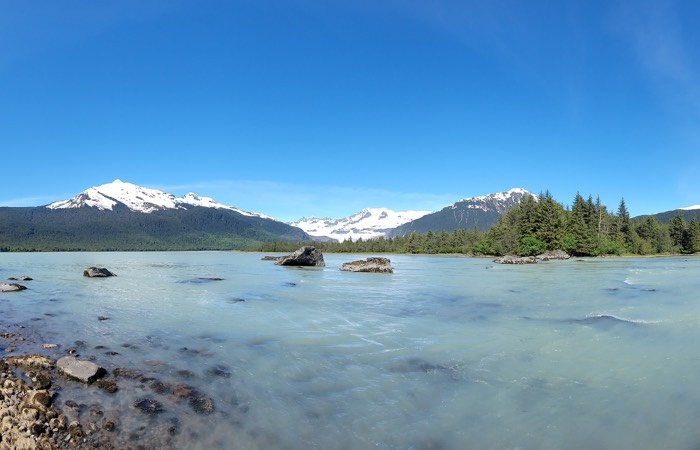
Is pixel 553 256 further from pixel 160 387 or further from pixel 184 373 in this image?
pixel 160 387

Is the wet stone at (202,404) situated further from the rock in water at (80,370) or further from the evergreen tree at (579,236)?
the evergreen tree at (579,236)

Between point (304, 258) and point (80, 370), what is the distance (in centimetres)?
5583

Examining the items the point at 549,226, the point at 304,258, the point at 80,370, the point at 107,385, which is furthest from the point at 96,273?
the point at 549,226

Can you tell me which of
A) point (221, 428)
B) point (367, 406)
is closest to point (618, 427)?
point (367, 406)

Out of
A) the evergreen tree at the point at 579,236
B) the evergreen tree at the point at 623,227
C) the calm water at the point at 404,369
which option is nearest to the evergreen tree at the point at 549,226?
the evergreen tree at the point at 579,236

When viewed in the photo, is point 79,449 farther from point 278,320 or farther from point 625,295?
point 625,295

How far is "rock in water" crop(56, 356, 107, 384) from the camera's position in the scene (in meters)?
9.20

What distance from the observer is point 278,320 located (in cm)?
1803

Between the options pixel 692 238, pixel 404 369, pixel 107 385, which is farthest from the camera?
pixel 692 238

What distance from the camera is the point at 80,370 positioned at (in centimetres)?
952

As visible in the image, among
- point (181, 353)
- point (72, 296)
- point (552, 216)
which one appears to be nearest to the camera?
point (181, 353)

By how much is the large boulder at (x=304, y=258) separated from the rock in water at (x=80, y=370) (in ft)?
177

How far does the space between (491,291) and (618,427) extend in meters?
23.1

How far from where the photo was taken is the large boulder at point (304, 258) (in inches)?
2537
